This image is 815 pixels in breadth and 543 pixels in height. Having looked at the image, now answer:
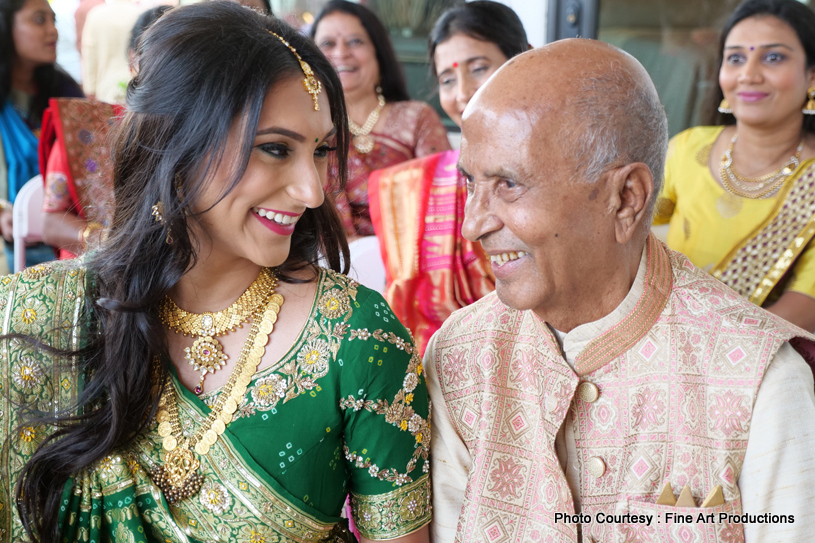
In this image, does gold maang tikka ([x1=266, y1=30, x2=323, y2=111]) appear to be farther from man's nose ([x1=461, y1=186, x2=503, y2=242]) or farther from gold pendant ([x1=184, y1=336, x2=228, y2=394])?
gold pendant ([x1=184, y1=336, x2=228, y2=394])

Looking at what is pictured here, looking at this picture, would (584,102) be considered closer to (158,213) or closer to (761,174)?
(158,213)

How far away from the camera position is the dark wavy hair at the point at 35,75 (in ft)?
13.4

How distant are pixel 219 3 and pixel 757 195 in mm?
2140

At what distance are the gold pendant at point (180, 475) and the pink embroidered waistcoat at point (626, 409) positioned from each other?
0.53m

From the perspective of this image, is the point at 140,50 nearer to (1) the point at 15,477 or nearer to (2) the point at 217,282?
(2) the point at 217,282

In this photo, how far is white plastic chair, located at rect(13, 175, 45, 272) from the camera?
316 cm

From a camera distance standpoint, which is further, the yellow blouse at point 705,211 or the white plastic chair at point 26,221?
the white plastic chair at point 26,221

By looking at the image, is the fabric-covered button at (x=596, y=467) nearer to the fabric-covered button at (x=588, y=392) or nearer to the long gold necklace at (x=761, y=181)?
the fabric-covered button at (x=588, y=392)

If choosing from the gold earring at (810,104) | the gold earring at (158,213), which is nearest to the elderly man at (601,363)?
the gold earring at (158,213)

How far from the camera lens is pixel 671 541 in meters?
1.31

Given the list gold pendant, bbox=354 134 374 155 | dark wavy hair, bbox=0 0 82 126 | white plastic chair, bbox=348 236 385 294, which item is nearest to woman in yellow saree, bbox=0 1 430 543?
white plastic chair, bbox=348 236 385 294

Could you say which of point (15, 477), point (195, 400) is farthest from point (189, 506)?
point (15, 477)

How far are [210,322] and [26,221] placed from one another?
6.92 feet

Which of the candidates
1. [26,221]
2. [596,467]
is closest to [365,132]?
[26,221]
